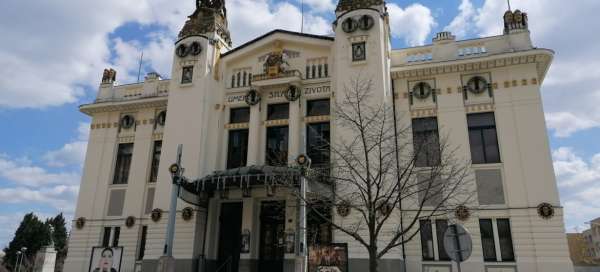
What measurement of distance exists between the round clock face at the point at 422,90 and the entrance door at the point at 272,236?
25.6ft

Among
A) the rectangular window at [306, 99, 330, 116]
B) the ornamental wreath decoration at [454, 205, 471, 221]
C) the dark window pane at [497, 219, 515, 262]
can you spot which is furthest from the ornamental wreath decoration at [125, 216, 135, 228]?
the dark window pane at [497, 219, 515, 262]

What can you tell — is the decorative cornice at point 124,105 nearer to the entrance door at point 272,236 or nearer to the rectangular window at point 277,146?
the rectangular window at point 277,146

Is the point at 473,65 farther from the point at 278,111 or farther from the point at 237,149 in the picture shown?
the point at 237,149

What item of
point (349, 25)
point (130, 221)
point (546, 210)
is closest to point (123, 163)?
point (130, 221)

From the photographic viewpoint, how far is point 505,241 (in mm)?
17031

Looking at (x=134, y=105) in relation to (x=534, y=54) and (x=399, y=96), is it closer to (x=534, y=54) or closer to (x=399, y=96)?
(x=399, y=96)

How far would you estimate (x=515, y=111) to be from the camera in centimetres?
1825

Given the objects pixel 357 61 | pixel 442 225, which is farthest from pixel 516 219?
pixel 357 61

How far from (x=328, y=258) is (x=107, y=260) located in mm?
7875

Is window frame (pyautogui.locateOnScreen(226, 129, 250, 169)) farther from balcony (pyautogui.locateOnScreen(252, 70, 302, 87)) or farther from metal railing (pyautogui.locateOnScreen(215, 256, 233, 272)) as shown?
metal railing (pyautogui.locateOnScreen(215, 256, 233, 272))

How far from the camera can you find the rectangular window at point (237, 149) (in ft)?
69.3

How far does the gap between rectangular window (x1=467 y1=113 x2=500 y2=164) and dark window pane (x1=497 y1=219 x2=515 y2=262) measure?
255 centimetres

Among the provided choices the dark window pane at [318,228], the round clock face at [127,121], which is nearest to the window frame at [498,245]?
the dark window pane at [318,228]

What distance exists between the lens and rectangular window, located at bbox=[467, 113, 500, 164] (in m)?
18.2
